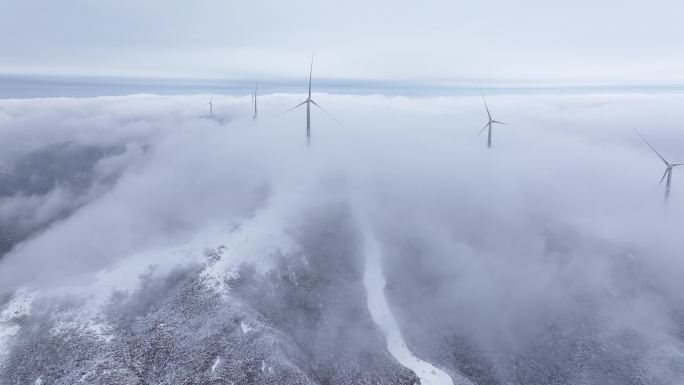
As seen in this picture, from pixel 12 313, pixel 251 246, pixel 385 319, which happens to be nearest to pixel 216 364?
pixel 385 319

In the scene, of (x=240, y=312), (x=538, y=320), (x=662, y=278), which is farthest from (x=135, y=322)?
(x=662, y=278)

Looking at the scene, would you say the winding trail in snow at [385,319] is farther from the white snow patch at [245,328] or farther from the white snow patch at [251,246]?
the white snow patch at [245,328]

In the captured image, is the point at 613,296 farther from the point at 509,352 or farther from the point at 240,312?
the point at 240,312

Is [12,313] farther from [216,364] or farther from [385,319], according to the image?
[385,319]

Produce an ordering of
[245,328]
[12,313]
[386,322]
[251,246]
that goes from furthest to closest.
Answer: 1. [251,246]
2. [386,322]
3. [12,313]
4. [245,328]

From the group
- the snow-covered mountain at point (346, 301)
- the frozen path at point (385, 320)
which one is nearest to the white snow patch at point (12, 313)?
the snow-covered mountain at point (346, 301)

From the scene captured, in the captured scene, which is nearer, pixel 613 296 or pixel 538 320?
pixel 538 320

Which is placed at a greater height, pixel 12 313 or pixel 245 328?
pixel 245 328

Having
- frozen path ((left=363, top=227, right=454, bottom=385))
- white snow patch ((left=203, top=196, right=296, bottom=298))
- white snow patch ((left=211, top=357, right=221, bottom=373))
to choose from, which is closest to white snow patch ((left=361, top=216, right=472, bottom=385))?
frozen path ((left=363, top=227, right=454, bottom=385))
